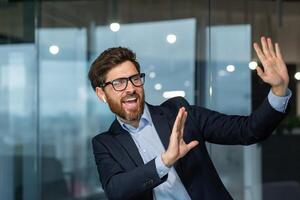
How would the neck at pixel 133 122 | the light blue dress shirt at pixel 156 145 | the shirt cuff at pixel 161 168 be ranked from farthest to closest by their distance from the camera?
the neck at pixel 133 122
the light blue dress shirt at pixel 156 145
the shirt cuff at pixel 161 168

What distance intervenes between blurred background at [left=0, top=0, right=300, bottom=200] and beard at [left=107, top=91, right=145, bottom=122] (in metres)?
3.53

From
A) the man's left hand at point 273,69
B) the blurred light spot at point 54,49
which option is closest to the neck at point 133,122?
the man's left hand at point 273,69

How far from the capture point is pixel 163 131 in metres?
1.76

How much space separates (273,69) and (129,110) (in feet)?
1.56

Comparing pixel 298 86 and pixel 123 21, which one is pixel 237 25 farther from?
pixel 123 21

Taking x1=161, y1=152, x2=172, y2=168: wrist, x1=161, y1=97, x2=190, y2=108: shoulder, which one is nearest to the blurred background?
x1=161, y1=97, x2=190, y2=108: shoulder

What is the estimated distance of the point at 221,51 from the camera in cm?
541

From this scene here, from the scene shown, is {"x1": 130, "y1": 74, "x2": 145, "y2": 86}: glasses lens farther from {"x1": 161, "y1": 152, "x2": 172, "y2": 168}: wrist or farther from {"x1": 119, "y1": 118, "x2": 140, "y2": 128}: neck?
{"x1": 161, "y1": 152, "x2": 172, "y2": 168}: wrist

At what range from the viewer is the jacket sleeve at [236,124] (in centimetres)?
163

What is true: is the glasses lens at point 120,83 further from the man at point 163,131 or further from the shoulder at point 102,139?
the shoulder at point 102,139

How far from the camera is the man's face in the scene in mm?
1670

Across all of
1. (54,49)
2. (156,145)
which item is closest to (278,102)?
(156,145)

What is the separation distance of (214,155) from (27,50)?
7.77 ft

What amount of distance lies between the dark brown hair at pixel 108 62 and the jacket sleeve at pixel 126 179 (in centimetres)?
25
